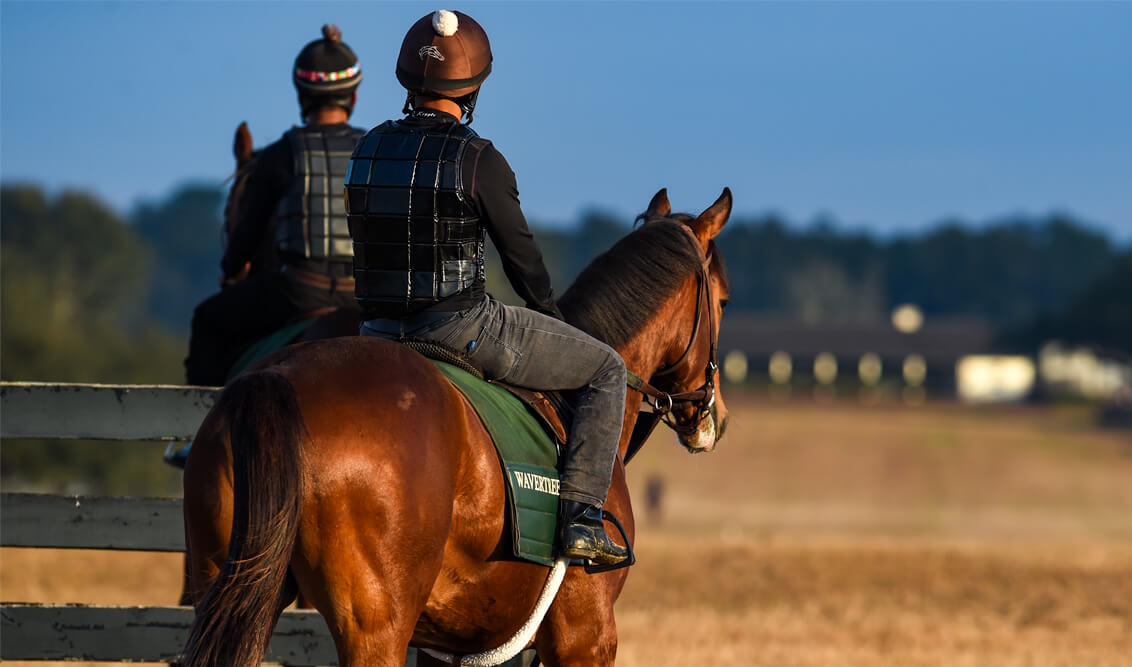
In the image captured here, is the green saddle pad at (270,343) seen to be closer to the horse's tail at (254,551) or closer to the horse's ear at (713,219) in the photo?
the horse's ear at (713,219)

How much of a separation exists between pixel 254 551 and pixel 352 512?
13.0 inches

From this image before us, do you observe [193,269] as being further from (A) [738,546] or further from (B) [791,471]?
(A) [738,546]

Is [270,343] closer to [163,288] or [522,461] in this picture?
[522,461]

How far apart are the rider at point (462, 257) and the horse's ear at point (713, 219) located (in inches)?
44.4

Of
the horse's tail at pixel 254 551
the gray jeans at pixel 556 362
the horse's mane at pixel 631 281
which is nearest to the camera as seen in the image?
the horse's tail at pixel 254 551

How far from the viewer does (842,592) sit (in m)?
14.7

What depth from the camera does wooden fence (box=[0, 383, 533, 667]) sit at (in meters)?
7.21

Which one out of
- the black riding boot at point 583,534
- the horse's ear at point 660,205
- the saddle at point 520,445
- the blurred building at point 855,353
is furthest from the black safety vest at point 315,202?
the blurred building at point 855,353

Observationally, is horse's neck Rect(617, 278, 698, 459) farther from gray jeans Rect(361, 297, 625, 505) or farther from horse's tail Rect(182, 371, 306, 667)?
horse's tail Rect(182, 371, 306, 667)

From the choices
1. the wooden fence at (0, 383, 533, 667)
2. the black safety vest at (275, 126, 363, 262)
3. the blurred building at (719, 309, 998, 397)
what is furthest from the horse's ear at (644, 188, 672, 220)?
the blurred building at (719, 309, 998, 397)

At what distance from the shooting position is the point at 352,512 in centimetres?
422

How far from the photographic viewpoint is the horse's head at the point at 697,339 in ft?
20.4

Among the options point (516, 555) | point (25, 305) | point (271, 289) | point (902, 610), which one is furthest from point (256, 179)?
point (25, 305)

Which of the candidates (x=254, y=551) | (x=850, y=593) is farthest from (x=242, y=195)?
(x=850, y=593)
